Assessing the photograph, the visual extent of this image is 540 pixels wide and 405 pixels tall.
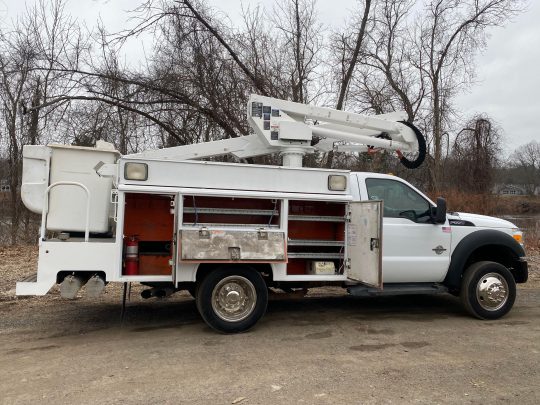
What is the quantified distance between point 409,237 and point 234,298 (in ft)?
8.50

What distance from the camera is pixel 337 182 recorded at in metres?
6.21

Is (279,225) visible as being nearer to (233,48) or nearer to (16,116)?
(233,48)

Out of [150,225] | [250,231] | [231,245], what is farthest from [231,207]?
[150,225]

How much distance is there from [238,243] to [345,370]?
1.90 metres

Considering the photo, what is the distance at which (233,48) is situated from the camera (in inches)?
552

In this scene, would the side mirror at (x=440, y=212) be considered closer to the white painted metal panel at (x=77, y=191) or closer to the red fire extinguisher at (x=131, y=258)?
the red fire extinguisher at (x=131, y=258)

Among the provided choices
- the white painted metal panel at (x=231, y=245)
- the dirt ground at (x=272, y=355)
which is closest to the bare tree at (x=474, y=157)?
the dirt ground at (x=272, y=355)

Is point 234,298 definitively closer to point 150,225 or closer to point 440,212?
point 150,225

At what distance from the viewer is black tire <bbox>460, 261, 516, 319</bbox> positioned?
261 inches

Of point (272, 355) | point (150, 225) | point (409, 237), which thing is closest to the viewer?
point (272, 355)

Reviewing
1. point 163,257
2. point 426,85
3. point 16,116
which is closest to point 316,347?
point 163,257

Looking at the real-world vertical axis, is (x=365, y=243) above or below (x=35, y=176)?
below

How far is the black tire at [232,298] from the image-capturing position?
18.7 ft

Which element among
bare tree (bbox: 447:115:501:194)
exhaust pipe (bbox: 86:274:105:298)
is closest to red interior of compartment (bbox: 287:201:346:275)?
exhaust pipe (bbox: 86:274:105:298)
